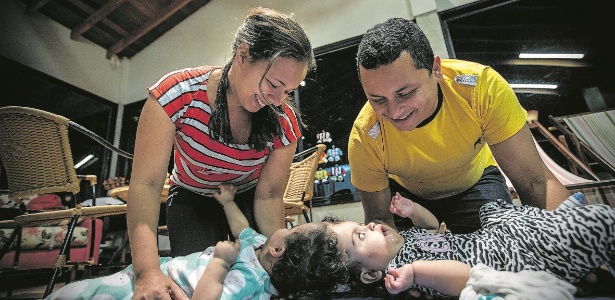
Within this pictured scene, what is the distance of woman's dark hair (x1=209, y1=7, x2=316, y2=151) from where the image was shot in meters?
1.15

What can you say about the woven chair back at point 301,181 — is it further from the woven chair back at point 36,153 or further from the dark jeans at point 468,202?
the woven chair back at point 36,153


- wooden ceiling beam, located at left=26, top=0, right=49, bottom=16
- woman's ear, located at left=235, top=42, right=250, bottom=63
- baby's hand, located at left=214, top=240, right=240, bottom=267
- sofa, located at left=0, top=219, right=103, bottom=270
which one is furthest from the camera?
wooden ceiling beam, located at left=26, top=0, right=49, bottom=16

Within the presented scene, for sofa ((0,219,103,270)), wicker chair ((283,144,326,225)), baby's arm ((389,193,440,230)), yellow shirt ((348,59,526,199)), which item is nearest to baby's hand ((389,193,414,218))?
baby's arm ((389,193,440,230))

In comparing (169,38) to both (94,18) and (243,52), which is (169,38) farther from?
(243,52)

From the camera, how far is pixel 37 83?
462 cm

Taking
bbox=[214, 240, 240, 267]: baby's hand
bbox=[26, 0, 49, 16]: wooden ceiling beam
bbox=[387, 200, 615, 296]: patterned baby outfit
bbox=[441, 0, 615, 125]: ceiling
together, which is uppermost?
bbox=[26, 0, 49, 16]: wooden ceiling beam

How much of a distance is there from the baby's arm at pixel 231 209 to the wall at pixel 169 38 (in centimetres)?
306

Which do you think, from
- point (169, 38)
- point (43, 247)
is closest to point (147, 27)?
point (169, 38)

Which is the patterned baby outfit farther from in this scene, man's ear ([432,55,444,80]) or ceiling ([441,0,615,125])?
ceiling ([441,0,615,125])

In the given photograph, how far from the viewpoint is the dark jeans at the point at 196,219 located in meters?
1.43

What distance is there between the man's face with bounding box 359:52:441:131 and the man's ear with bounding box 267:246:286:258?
2.12 feet

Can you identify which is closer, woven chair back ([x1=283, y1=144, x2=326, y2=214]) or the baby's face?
the baby's face

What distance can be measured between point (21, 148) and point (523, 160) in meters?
2.38

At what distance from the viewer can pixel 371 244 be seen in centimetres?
122
